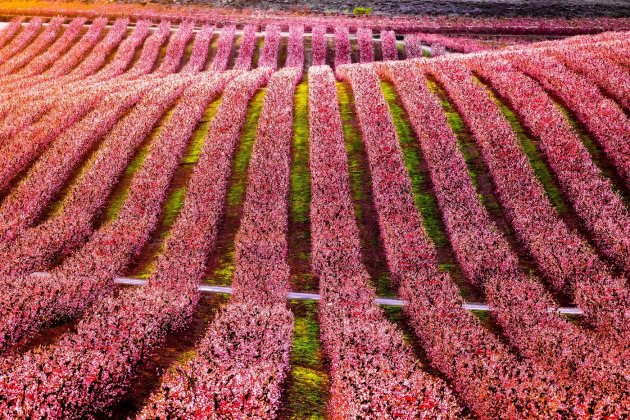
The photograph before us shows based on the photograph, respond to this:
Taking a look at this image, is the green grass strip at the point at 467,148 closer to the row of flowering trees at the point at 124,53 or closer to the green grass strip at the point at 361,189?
the green grass strip at the point at 361,189

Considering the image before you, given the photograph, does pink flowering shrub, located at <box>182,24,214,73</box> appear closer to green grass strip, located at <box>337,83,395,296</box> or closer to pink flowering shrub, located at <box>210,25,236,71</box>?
pink flowering shrub, located at <box>210,25,236,71</box>

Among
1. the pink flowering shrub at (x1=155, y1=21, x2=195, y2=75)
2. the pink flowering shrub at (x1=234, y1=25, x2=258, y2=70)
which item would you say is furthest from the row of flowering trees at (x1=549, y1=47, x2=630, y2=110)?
the pink flowering shrub at (x1=155, y1=21, x2=195, y2=75)

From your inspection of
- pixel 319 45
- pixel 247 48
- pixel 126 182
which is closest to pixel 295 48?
pixel 319 45

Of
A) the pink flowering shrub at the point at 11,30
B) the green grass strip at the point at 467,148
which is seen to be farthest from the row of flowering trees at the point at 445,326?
the pink flowering shrub at the point at 11,30

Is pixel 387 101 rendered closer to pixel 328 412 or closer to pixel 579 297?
pixel 579 297

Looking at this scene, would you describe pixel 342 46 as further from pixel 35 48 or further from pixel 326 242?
→ pixel 326 242

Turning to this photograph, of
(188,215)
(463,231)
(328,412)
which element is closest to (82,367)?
(328,412)
